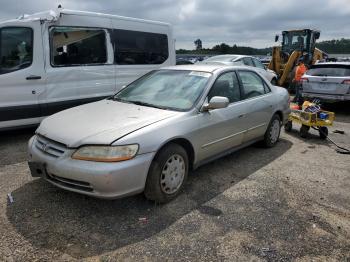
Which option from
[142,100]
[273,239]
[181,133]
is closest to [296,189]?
[273,239]

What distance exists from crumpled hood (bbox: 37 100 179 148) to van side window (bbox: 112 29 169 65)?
9.97 feet

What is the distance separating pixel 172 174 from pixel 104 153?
0.89 m

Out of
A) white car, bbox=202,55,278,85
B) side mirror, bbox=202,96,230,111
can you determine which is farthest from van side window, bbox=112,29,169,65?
white car, bbox=202,55,278,85

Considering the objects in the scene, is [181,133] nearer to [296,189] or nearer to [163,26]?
[296,189]

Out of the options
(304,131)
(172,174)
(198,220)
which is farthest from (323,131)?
(198,220)

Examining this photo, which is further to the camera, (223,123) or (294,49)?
(294,49)

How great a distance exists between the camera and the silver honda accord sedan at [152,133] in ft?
10.7

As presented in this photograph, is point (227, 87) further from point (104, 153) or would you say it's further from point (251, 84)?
point (104, 153)

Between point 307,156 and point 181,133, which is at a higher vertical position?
point 181,133

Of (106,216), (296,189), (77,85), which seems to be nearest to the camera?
(106,216)

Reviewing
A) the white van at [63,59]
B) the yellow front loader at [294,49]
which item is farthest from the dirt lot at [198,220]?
the yellow front loader at [294,49]

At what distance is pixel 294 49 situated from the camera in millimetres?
16344

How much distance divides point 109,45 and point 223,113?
3.44m

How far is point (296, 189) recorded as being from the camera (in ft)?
14.2
